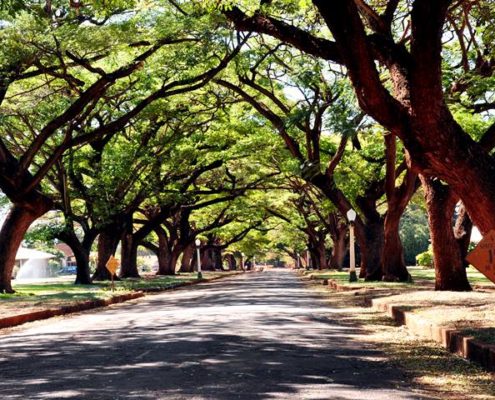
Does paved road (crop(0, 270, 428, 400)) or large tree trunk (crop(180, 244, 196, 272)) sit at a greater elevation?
large tree trunk (crop(180, 244, 196, 272))

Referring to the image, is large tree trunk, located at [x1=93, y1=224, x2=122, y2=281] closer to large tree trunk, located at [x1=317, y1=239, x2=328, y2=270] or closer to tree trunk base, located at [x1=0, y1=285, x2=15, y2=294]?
tree trunk base, located at [x1=0, y1=285, x2=15, y2=294]

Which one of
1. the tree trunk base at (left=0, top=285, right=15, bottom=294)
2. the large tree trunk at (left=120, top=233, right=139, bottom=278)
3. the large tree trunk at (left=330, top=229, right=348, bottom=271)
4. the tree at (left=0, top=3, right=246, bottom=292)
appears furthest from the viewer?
the large tree trunk at (left=330, top=229, right=348, bottom=271)

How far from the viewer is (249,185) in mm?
37469

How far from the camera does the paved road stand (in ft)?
20.5

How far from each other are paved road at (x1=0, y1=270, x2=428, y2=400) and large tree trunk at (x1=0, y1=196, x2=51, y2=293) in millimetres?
9054

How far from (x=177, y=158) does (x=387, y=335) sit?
22.0 metres

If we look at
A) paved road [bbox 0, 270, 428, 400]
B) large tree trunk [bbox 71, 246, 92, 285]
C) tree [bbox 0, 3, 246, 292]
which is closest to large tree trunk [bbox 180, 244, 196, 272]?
large tree trunk [bbox 71, 246, 92, 285]

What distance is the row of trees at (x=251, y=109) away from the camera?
9.59m

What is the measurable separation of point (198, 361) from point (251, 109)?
2296 cm

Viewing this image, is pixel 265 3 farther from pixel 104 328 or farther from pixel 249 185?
pixel 249 185

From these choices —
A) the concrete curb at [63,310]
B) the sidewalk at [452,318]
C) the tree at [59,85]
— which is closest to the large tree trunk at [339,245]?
the tree at [59,85]

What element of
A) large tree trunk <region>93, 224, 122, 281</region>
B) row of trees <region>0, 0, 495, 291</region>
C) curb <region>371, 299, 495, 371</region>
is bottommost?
curb <region>371, 299, 495, 371</region>

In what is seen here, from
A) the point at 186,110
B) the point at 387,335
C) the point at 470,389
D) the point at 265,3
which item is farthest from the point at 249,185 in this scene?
the point at 470,389

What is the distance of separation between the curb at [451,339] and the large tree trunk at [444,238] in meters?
4.22
